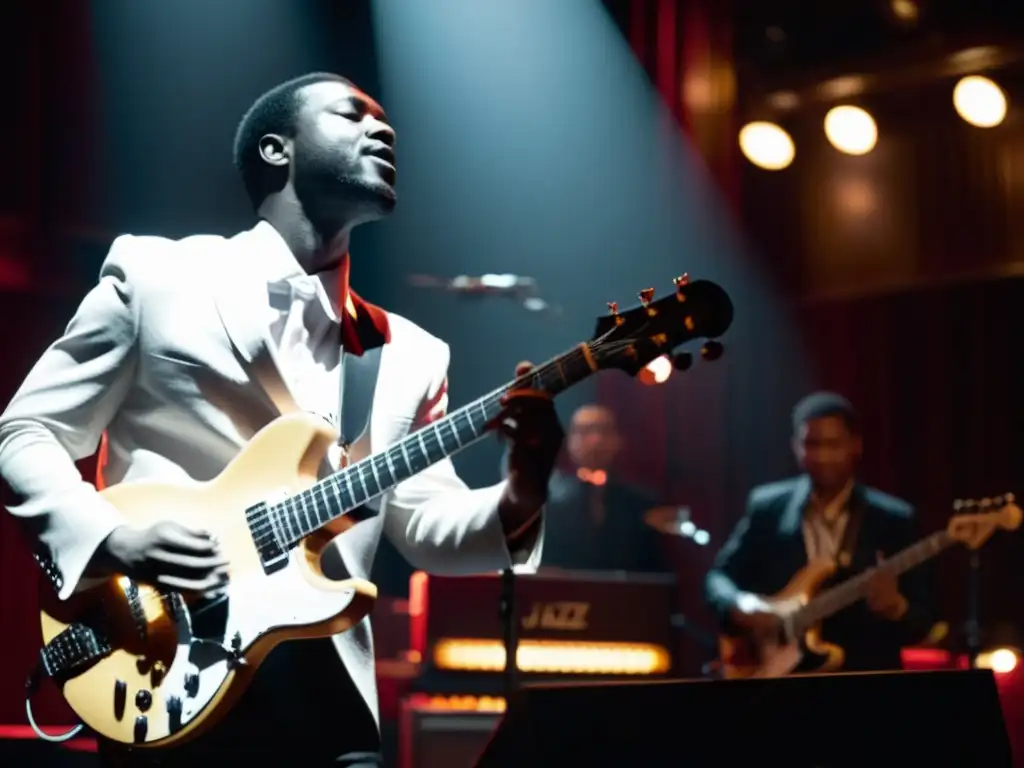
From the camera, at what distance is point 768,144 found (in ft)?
21.5

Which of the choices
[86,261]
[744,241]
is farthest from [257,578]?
[744,241]

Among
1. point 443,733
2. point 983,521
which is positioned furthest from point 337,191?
point 983,521

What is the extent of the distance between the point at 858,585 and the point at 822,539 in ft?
0.78

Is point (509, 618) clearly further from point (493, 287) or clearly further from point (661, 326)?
point (493, 287)

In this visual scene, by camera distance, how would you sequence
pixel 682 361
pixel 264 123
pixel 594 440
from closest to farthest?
pixel 682 361, pixel 264 123, pixel 594 440

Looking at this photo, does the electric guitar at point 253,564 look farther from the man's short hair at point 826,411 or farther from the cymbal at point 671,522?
the cymbal at point 671,522

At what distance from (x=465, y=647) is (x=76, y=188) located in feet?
8.49

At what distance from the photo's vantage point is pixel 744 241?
776 centimetres

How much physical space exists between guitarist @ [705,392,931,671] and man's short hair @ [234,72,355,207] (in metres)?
3.15

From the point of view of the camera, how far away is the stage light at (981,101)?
Result: 624cm

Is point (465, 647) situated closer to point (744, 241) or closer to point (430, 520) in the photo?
point (430, 520)

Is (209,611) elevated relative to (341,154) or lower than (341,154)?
lower

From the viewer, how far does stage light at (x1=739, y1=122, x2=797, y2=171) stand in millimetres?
6523

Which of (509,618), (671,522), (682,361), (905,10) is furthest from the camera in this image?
(905,10)
